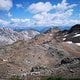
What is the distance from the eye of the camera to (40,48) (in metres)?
77.2

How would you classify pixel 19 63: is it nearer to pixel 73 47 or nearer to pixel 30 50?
pixel 30 50

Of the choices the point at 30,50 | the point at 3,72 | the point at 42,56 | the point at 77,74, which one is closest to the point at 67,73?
the point at 77,74

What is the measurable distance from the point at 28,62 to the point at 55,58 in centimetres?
855

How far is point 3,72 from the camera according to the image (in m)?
51.9

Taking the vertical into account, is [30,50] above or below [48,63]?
above

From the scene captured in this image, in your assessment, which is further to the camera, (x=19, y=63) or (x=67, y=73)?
(x=19, y=63)

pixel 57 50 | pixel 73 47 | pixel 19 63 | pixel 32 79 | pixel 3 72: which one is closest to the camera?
pixel 32 79

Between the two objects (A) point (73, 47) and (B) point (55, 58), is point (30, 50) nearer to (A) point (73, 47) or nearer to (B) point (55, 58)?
(B) point (55, 58)

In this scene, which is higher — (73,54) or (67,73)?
(73,54)

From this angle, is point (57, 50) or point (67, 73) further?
point (57, 50)

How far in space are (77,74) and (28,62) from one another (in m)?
30.8

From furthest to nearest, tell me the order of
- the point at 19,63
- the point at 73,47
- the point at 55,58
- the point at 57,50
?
the point at 73,47
the point at 57,50
the point at 55,58
the point at 19,63

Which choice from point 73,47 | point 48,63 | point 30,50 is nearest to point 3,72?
point 48,63

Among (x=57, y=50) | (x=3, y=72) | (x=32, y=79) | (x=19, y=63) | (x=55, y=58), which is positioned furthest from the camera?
(x=57, y=50)
